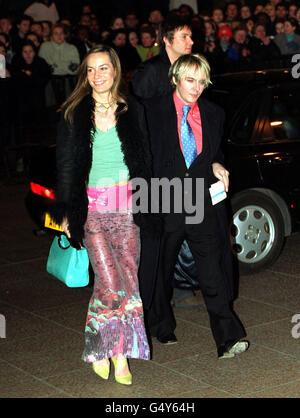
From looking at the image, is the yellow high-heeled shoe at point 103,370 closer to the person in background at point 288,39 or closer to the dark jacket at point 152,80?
the dark jacket at point 152,80

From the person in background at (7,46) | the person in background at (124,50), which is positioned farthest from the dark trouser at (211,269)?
the person in background at (7,46)

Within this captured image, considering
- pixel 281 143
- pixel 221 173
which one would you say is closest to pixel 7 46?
pixel 281 143

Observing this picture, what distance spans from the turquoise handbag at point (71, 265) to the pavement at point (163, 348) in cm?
59

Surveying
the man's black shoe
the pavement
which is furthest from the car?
the man's black shoe

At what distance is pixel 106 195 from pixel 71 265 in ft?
1.96

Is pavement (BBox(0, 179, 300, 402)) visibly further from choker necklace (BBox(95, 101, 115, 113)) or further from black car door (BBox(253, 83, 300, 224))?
choker necklace (BBox(95, 101, 115, 113))

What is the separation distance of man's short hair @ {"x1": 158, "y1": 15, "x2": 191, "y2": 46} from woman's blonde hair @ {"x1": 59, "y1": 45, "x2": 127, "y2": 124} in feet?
4.95

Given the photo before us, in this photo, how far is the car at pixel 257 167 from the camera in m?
7.61

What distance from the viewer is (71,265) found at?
5438 mm

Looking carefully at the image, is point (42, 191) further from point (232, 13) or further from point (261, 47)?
point (232, 13)

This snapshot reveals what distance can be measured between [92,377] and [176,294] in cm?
162

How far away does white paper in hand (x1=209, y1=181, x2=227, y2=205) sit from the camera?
18.8 ft
